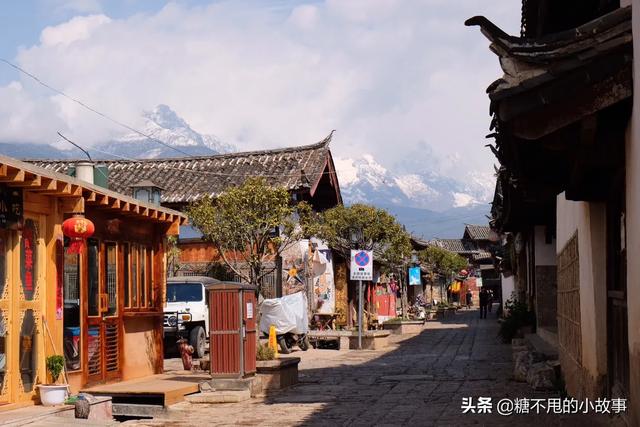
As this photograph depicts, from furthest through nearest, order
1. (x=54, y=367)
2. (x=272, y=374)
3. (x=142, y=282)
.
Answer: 1. (x=142, y=282)
2. (x=272, y=374)
3. (x=54, y=367)

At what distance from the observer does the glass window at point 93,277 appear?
1373 centimetres

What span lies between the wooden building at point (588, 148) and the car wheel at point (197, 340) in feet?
42.1

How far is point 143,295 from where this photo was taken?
15969 mm

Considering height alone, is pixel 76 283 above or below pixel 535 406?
above

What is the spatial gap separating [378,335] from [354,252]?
3280mm

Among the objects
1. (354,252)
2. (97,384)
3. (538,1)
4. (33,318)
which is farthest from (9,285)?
(354,252)

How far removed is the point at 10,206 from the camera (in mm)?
11227

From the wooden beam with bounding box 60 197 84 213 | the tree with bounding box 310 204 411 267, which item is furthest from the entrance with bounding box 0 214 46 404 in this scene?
the tree with bounding box 310 204 411 267

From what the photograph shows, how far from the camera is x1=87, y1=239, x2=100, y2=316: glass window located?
13727 mm

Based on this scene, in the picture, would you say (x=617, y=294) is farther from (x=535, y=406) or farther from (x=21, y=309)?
(x=21, y=309)

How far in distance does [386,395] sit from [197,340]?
9.51m

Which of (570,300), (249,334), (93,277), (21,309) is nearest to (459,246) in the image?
(249,334)

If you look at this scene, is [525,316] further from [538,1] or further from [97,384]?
[538,1]

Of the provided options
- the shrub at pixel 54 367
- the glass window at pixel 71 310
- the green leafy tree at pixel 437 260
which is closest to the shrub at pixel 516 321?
the glass window at pixel 71 310
